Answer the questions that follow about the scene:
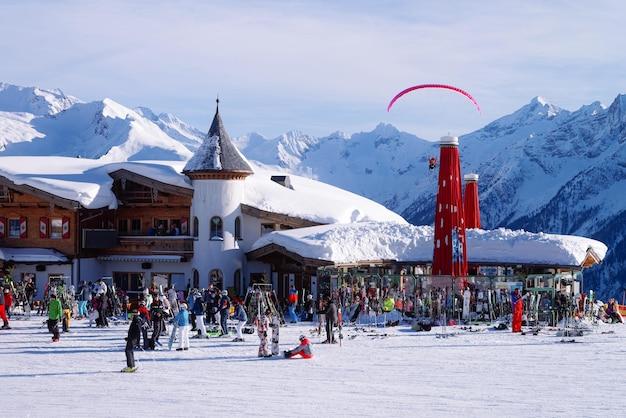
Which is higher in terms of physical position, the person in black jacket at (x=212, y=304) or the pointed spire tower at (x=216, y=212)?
the pointed spire tower at (x=216, y=212)

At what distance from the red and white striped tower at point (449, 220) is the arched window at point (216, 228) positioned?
37.5 feet

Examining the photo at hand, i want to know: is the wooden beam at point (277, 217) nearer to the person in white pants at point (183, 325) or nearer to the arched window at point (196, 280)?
the arched window at point (196, 280)

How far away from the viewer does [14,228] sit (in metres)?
46.9

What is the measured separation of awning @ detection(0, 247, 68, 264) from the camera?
147 ft

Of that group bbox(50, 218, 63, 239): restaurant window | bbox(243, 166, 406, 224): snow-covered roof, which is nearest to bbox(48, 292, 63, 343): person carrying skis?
bbox(50, 218, 63, 239): restaurant window

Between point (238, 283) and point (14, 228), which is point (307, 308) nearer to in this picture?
point (238, 283)

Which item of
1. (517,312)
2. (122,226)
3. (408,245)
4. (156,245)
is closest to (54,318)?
(517,312)

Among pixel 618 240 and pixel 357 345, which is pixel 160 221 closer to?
pixel 357 345

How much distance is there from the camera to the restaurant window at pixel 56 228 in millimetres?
45750

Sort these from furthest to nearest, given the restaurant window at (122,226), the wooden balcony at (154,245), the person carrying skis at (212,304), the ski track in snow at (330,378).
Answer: the restaurant window at (122,226) < the wooden balcony at (154,245) < the person carrying skis at (212,304) < the ski track in snow at (330,378)

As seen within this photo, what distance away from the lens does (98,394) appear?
2011cm

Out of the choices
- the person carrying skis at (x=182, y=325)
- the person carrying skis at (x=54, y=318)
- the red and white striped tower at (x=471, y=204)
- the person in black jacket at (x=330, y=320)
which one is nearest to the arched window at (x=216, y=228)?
the red and white striped tower at (x=471, y=204)

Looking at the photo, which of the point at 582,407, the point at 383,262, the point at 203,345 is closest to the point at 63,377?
the point at 203,345

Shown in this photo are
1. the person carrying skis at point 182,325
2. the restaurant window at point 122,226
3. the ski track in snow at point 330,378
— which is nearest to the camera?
the ski track in snow at point 330,378
